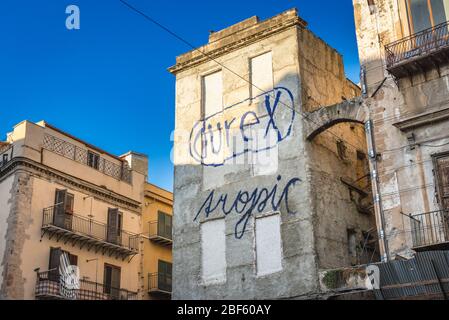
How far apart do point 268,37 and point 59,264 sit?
14559 mm

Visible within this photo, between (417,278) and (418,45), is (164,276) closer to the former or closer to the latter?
(418,45)

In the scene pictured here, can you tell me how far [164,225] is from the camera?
130ft

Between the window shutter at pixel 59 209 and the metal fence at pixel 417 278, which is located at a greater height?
the window shutter at pixel 59 209

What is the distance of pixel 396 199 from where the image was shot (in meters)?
21.6

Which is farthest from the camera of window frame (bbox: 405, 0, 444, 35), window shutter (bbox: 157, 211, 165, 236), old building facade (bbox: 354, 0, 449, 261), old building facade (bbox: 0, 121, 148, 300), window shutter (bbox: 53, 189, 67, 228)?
window shutter (bbox: 157, 211, 165, 236)

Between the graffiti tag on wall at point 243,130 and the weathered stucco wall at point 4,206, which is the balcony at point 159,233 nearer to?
the weathered stucco wall at point 4,206

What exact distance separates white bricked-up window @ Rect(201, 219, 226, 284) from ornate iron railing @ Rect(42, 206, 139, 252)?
397 inches

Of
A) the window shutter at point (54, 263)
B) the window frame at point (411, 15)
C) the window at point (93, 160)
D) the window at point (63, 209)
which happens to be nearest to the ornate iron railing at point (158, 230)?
the window at point (93, 160)

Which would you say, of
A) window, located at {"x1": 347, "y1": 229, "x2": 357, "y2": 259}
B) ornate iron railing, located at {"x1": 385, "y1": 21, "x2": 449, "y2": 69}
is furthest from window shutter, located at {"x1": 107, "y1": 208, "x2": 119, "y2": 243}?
ornate iron railing, located at {"x1": 385, "y1": 21, "x2": 449, "y2": 69}

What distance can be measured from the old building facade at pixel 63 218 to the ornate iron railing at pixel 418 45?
59.1ft

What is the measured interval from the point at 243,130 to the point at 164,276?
14.6 m

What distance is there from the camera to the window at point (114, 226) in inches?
1425

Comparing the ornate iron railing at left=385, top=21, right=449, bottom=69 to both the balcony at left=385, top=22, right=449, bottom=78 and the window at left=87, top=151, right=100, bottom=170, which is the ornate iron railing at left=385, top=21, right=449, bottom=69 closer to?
the balcony at left=385, top=22, right=449, bottom=78

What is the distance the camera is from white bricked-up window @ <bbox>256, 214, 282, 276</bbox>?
78.5ft
